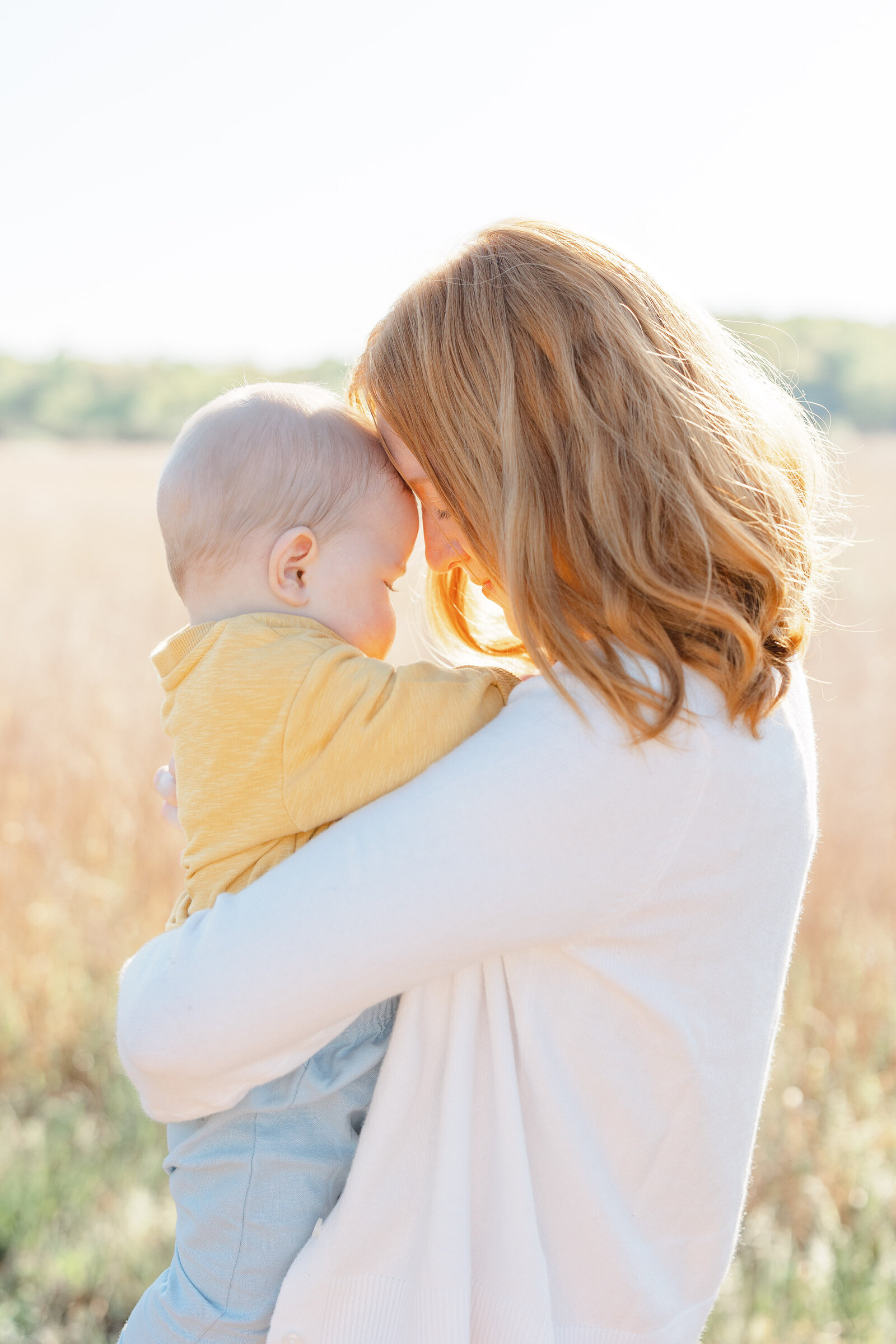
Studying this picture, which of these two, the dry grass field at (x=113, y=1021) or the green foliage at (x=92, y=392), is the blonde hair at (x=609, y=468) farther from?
the green foliage at (x=92, y=392)

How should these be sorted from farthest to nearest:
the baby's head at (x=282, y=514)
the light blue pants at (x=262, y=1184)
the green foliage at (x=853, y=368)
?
the green foliage at (x=853, y=368) → the baby's head at (x=282, y=514) → the light blue pants at (x=262, y=1184)

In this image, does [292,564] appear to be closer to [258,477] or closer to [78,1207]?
[258,477]

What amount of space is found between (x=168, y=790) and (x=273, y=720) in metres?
0.37

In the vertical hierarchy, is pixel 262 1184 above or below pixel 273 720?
below

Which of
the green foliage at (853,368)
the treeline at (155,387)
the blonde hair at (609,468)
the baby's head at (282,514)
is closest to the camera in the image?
the blonde hair at (609,468)

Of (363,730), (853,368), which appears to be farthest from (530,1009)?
(853,368)

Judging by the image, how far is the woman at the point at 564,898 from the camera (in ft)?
3.35

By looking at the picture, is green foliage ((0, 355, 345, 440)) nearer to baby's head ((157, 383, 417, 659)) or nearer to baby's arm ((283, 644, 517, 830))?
baby's head ((157, 383, 417, 659))

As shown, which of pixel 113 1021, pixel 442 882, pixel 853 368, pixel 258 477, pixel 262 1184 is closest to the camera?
pixel 442 882

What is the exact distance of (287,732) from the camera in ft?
3.89

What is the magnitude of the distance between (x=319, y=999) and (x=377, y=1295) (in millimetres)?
411

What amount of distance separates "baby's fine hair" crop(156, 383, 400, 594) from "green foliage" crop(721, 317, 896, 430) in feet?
111

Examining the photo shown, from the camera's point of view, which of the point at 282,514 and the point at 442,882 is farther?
the point at 282,514

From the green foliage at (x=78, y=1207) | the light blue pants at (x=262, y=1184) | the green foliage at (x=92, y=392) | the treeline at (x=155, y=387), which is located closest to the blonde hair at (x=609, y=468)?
the light blue pants at (x=262, y=1184)
